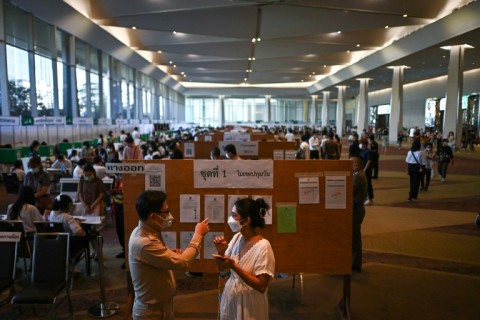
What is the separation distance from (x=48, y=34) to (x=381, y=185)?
17.0m

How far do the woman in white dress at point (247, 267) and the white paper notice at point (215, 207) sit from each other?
4.00 ft

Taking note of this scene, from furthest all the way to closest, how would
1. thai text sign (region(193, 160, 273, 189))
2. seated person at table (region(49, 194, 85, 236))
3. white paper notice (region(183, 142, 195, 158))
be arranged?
white paper notice (region(183, 142, 195, 158))
seated person at table (region(49, 194, 85, 236))
thai text sign (region(193, 160, 273, 189))

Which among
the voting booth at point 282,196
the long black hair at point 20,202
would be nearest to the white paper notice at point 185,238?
the voting booth at point 282,196

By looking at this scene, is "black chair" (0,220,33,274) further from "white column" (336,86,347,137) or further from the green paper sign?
"white column" (336,86,347,137)

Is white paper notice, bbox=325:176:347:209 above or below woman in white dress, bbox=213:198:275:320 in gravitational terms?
above

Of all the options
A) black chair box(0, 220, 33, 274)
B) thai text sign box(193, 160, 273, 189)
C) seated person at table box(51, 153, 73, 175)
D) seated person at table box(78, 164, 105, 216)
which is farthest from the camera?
seated person at table box(51, 153, 73, 175)

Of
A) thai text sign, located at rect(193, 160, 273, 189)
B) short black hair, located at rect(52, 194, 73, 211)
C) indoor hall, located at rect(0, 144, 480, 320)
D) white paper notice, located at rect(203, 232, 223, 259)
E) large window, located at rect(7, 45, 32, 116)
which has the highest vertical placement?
large window, located at rect(7, 45, 32, 116)

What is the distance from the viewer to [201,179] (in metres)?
3.93

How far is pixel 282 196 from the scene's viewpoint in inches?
154

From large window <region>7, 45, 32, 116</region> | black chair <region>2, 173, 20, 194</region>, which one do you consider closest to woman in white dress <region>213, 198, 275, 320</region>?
black chair <region>2, 173, 20, 194</region>

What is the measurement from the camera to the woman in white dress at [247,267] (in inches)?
99.3

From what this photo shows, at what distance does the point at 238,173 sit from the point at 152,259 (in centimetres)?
154

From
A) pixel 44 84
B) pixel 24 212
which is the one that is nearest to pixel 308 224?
pixel 24 212

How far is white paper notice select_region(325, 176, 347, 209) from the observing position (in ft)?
12.9
